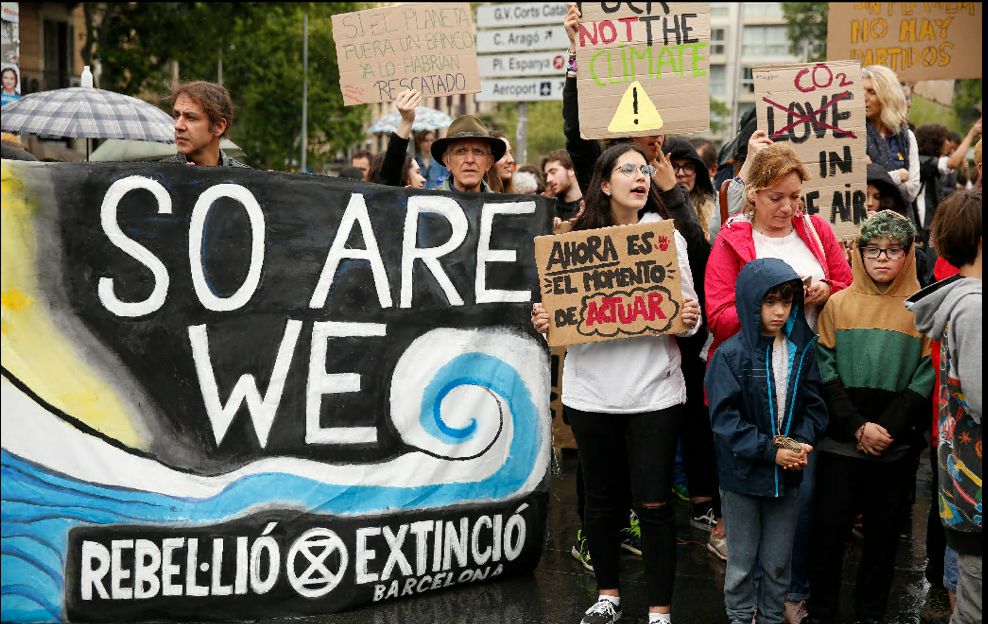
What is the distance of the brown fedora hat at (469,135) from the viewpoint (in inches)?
231

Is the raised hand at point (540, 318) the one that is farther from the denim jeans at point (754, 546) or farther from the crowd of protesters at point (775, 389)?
the denim jeans at point (754, 546)

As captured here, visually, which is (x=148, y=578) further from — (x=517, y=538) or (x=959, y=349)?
(x=959, y=349)

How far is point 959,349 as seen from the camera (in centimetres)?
394

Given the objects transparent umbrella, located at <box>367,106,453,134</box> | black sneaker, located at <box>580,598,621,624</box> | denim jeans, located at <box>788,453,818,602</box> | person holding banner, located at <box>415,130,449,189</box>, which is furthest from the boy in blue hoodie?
transparent umbrella, located at <box>367,106,453,134</box>

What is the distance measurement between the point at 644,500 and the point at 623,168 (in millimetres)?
1295

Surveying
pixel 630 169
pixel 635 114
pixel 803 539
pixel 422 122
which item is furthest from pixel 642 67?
pixel 422 122

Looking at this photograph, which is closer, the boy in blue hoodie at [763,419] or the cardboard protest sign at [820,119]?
the boy in blue hoodie at [763,419]

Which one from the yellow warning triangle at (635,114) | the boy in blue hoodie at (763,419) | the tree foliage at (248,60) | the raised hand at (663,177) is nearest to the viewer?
the boy in blue hoodie at (763,419)

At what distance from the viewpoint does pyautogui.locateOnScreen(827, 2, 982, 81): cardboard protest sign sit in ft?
23.3

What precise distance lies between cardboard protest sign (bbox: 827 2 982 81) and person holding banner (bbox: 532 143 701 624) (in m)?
2.58

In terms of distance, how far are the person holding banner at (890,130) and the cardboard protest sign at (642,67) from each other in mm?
1539

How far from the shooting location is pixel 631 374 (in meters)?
4.84

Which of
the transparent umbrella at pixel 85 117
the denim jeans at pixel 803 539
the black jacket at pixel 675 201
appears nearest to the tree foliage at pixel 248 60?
the transparent umbrella at pixel 85 117

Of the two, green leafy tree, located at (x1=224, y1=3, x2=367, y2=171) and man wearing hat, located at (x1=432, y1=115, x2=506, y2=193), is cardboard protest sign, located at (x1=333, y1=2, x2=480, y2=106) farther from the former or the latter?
green leafy tree, located at (x1=224, y1=3, x2=367, y2=171)
